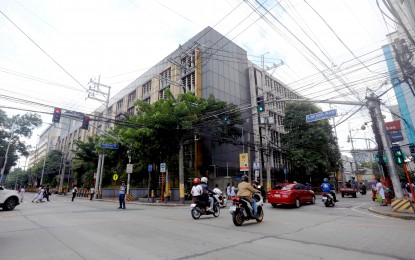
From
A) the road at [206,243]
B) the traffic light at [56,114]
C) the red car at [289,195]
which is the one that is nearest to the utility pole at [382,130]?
the red car at [289,195]

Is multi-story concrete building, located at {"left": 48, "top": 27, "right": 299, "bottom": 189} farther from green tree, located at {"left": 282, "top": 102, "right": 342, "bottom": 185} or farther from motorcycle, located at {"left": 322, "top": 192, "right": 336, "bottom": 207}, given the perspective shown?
motorcycle, located at {"left": 322, "top": 192, "right": 336, "bottom": 207}

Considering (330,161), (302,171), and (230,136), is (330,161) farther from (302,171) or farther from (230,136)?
(230,136)

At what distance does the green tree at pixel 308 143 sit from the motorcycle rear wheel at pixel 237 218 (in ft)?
79.9

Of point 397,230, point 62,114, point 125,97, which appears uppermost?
point 125,97

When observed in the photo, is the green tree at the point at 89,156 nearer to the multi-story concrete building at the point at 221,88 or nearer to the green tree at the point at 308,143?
the multi-story concrete building at the point at 221,88

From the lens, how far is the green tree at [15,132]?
3884 centimetres

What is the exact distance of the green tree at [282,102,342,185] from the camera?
30156 millimetres

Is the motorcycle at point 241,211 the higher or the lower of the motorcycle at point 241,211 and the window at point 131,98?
the lower

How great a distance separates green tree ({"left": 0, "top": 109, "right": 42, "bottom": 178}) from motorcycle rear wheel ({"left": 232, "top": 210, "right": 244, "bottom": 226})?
145 feet

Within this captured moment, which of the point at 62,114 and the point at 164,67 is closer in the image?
the point at 62,114

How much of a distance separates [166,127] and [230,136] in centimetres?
878

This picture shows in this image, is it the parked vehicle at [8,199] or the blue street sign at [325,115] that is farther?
the parked vehicle at [8,199]

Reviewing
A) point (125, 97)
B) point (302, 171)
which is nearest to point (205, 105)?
point (302, 171)

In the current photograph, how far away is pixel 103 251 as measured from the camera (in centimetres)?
490
